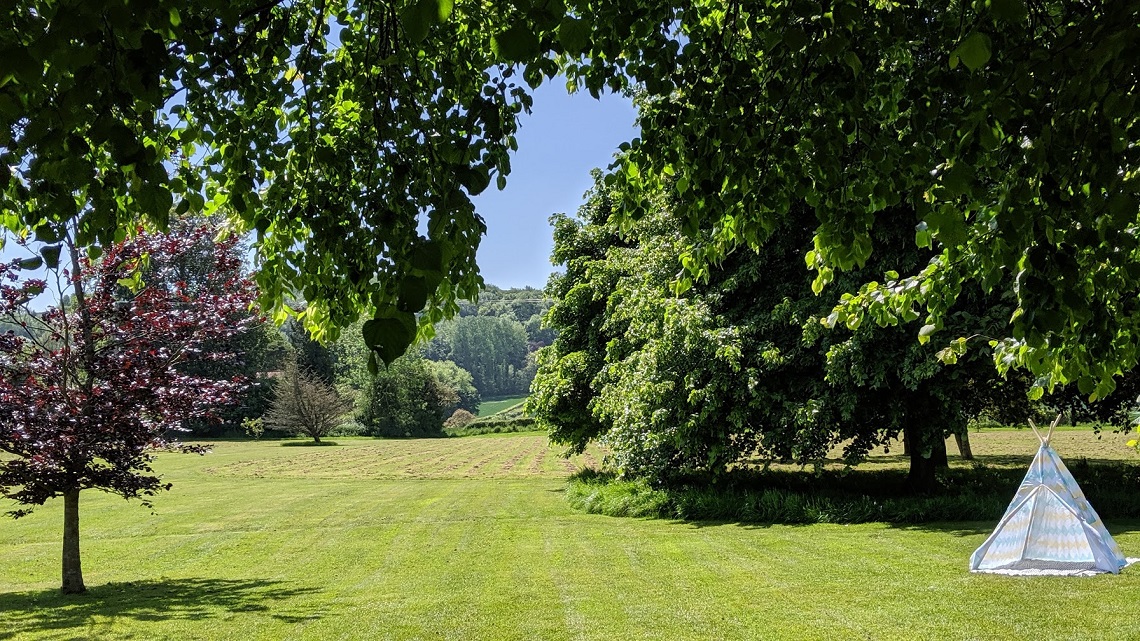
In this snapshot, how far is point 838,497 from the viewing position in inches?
634

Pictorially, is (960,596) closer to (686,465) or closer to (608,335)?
(686,465)

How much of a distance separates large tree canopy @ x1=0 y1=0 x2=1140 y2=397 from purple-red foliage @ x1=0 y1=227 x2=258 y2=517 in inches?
194

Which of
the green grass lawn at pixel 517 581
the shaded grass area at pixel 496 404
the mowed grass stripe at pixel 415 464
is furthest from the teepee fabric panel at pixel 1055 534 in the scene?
the shaded grass area at pixel 496 404

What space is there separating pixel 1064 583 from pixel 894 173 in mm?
7354

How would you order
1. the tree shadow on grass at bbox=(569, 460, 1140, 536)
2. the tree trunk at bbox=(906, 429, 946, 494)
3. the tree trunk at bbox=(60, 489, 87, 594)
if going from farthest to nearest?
the tree trunk at bbox=(906, 429, 946, 494)
the tree shadow on grass at bbox=(569, 460, 1140, 536)
the tree trunk at bbox=(60, 489, 87, 594)

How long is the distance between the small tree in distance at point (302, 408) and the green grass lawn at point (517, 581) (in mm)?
35559

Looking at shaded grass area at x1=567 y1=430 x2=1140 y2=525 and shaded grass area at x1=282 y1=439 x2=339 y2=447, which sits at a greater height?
shaded grass area at x1=282 y1=439 x2=339 y2=447

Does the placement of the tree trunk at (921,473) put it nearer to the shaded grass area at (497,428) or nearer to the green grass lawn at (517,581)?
the green grass lawn at (517,581)

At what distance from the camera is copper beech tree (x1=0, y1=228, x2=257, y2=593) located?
9.25m

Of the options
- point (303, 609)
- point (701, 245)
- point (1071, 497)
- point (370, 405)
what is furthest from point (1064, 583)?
point (370, 405)

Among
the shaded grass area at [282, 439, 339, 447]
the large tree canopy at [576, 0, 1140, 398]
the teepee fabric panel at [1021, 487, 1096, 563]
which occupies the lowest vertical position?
the teepee fabric panel at [1021, 487, 1096, 563]

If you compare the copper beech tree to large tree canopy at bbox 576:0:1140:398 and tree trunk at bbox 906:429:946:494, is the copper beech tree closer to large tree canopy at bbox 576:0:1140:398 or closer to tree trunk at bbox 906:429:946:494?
large tree canopy at bbox 576:0:1140:398

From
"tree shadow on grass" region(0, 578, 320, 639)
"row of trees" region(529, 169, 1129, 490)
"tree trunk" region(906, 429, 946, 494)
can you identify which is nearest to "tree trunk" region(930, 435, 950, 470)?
"tree trunk" region(906, 429, 946, 494)

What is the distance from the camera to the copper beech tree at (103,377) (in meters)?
9.25
